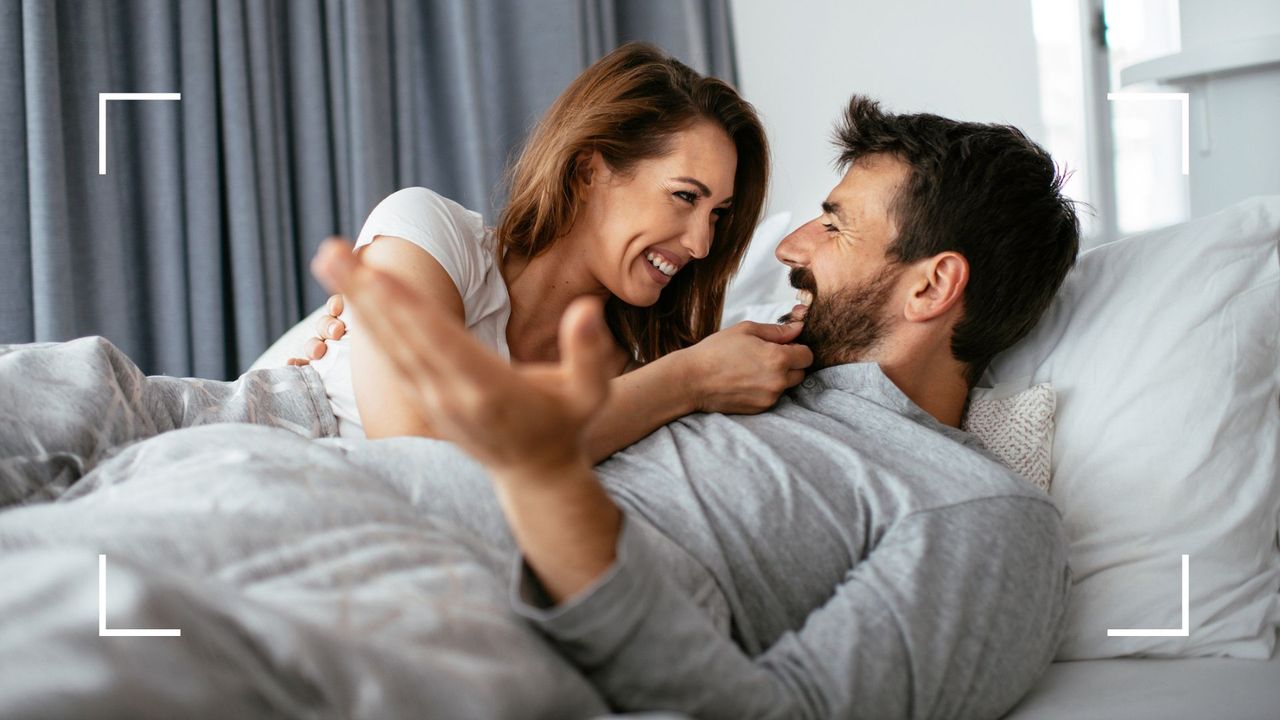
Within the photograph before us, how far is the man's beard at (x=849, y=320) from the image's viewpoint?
4.36 feet

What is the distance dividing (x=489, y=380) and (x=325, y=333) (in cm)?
109

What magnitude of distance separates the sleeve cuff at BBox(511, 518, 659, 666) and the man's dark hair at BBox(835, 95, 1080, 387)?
2.36ft

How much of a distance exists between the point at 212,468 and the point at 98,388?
449 mm

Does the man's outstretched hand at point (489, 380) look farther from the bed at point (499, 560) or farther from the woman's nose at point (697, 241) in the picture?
the woman's nose at point (697, 241)

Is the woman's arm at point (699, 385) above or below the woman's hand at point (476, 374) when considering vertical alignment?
below

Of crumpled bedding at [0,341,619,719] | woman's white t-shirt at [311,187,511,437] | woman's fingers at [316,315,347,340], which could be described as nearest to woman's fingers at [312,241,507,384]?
crumpled bedding at [0,341,619,719]

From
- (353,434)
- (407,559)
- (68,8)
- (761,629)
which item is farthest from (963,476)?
(68,8)

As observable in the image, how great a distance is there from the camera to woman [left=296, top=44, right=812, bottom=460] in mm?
1503

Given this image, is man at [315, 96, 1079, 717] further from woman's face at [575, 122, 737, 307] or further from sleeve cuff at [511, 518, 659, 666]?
woman's face at [575, 122, 737, 307]

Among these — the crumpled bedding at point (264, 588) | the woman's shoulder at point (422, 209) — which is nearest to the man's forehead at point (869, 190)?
the woman's shoulder at point (422, 209)

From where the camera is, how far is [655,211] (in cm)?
161

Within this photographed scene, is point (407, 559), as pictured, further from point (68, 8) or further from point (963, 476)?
point (68, 8)

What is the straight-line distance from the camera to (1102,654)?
116 cm

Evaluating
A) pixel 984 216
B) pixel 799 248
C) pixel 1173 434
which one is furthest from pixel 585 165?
pixel 1173 434
